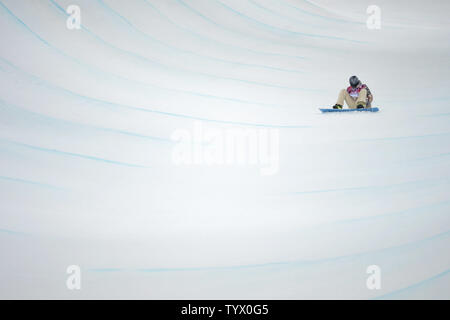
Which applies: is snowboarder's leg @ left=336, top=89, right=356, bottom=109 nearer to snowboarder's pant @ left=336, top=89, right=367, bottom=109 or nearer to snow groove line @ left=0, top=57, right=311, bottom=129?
snowboarder's pant @ left=336, top=89, right=367, bottom=109

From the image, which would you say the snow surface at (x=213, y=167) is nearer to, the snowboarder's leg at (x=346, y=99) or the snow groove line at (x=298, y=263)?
the snow groove line at (x=298, y=263)

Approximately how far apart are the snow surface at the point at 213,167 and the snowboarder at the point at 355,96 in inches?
5.2

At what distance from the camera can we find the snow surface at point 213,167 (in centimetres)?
291

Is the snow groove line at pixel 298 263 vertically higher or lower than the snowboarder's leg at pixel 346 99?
lower

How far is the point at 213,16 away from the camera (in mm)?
6984

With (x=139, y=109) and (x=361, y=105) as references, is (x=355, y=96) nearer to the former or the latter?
(x=361, y=105)

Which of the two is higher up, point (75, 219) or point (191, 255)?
point (75, 219)

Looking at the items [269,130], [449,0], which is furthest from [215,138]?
[449,0]

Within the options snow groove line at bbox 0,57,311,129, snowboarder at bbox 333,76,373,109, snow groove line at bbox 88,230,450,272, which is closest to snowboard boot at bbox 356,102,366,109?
snowboarder at bbox 333,76,373,109

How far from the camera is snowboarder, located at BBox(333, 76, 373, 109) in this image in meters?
4.93

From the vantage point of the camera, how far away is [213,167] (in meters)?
4.09

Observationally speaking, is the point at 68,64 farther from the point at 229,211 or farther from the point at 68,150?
the point at 229,211

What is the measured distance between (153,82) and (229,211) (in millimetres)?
2424

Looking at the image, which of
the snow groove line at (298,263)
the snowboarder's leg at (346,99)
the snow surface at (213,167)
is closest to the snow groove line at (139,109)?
the snow surface at (213,167)
